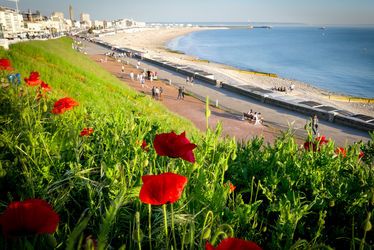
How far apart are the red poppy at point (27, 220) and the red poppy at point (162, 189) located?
0.34 metres

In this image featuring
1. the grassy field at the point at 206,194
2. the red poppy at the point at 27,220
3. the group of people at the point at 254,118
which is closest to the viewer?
the red poppy at the point at 27,220

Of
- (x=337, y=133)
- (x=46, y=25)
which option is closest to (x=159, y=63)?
(x=337, y=133)

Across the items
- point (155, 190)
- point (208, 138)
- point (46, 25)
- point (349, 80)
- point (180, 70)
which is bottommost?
point (349, 80)

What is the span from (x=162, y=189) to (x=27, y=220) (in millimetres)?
481

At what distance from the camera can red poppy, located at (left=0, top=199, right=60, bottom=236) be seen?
97 cm

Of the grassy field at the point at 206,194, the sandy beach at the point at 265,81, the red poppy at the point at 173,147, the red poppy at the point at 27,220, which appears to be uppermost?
the red poppy at the point at 173,147

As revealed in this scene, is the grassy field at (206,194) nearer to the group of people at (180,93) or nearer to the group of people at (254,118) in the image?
the group of people at (254,118)

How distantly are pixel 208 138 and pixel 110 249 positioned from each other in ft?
3.62

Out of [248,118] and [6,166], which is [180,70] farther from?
[6,166]

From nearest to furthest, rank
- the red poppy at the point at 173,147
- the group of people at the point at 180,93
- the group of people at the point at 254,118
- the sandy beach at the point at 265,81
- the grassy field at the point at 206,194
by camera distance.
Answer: the red poppy at the point at 173,147 → the grassy field at the point at 206,194 → the group of people at the point at 254,118 → the group of people at the point at 180,93 → the sandy beach at the point at 265,81

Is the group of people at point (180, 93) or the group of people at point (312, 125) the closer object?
the group of people at point (312, 125)

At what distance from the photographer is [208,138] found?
7.52 feet

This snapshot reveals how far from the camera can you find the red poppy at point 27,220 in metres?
0.97


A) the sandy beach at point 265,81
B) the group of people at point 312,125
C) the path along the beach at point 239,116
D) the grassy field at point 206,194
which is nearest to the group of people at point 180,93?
the path along the beach at point 239,116
